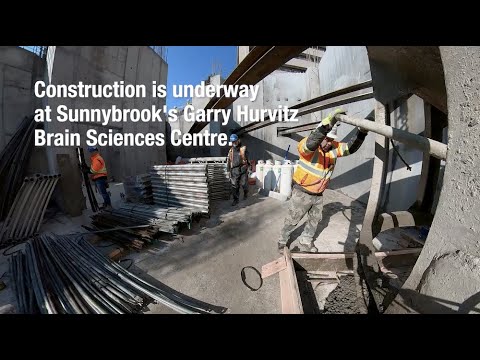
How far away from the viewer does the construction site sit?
1363 millimetres

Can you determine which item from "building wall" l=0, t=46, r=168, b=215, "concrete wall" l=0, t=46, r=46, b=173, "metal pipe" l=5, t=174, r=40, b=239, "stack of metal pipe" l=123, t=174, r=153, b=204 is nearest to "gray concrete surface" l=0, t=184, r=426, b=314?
"metal pipe" l=5, t=174, r=40, b=239

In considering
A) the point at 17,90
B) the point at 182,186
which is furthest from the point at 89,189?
the point at 17,90

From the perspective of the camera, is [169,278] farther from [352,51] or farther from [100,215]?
[352,51]

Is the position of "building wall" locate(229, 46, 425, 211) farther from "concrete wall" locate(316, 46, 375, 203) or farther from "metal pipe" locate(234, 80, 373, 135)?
"metal pipe" locate(234, 80, 373, 135)

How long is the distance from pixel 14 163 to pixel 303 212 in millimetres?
→ 6342

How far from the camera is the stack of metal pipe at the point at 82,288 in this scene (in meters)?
2.08

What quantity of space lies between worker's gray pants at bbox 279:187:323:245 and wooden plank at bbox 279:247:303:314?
0.72 m

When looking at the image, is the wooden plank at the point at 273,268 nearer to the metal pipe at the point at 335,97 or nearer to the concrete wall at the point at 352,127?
the concrete wall at the point at 352,127

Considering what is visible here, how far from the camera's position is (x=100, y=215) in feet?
14.0

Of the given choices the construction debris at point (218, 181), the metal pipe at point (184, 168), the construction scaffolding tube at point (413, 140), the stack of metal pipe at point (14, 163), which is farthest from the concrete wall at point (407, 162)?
the stack of metal pipe at point (14, 163)

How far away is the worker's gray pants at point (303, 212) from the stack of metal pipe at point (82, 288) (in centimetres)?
164

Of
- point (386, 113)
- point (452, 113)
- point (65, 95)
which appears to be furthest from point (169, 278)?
point (65, 95)

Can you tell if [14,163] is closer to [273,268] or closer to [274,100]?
[273,268]
